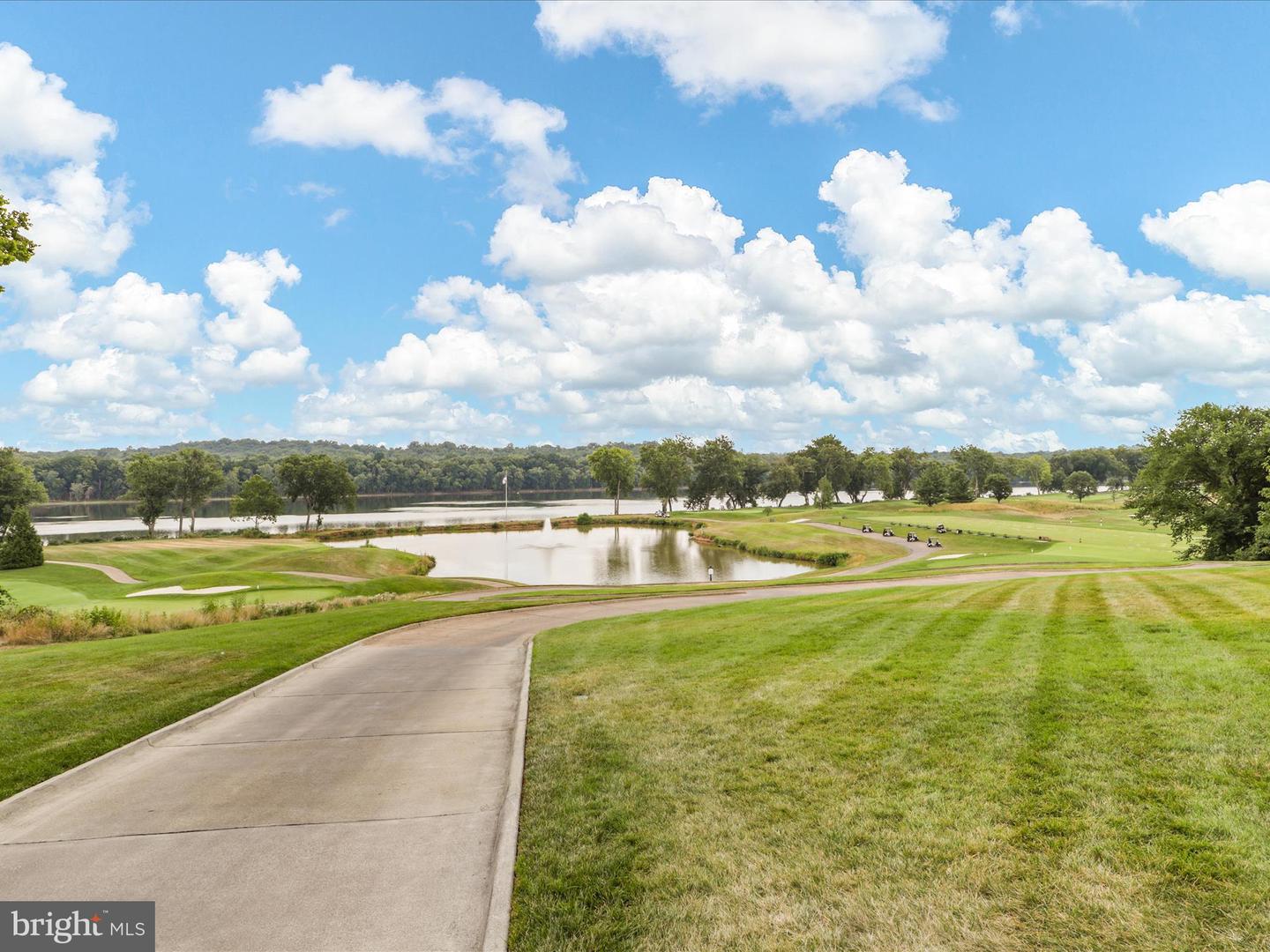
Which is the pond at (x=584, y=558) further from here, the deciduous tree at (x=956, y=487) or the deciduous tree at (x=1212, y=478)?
the deciduous tree at (x=956, y=487)

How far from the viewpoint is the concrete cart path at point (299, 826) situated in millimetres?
5145

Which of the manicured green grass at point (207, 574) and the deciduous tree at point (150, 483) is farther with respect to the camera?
the deciduous tree at point (150, 483)

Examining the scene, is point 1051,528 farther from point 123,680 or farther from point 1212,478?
point 123,680

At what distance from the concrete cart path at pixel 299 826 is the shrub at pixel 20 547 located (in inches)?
1758

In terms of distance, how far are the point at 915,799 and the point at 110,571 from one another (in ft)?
180

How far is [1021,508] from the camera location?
99.0 metres

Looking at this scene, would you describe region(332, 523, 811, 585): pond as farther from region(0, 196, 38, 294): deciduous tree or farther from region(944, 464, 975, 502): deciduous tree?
region(944, 464, 975, 502): deciduous tree

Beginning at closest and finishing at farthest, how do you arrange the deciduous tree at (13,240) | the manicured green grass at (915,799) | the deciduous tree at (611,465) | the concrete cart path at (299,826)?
the manicured green grass at (915,799)
the concrete cart path at (299,826)
the deciduous tree at (13,240)
the deciduous tree at (611,465)

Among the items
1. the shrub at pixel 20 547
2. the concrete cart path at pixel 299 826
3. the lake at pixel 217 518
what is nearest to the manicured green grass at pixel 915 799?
the concrete cart path at pixel 299 826

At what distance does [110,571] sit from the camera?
44.7 meters

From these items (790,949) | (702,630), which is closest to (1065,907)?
(790,949)

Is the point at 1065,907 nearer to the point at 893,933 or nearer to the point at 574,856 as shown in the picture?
the point at 893,933

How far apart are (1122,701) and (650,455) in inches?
4666

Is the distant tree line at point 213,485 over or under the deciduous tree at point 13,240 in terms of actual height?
under
